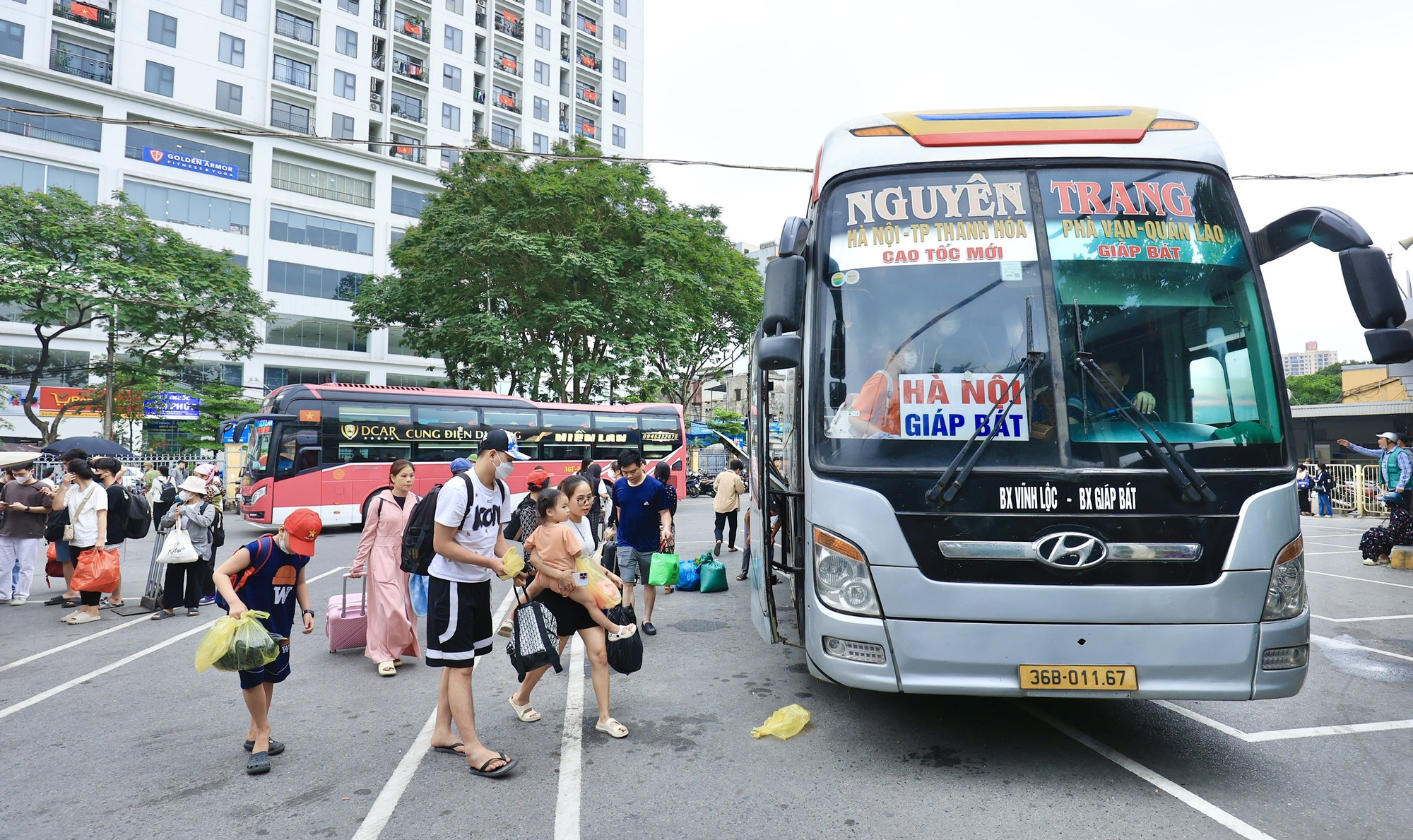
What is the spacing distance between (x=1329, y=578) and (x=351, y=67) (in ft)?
150

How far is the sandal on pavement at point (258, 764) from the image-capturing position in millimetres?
3846

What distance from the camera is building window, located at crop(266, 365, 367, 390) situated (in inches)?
1411

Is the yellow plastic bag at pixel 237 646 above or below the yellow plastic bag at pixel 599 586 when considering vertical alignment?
below

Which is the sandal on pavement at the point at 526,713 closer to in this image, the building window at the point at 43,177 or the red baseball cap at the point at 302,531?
the red baseball cap at the point at 302,531

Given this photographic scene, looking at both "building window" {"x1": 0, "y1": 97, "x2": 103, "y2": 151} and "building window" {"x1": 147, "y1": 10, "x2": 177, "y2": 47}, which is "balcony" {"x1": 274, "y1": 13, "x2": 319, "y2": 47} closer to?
"building window" {"x1": 147, "y1": 10, "x2": 177, "y2": 47}

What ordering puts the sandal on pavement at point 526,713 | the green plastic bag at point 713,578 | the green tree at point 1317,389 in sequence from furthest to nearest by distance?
the green tree at point 1317,389, the green plastic bag at point 713,578, the sandal on pavement at point 526,713

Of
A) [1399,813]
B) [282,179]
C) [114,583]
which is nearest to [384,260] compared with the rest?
[282,179]

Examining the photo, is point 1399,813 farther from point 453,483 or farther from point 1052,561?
point 453,483

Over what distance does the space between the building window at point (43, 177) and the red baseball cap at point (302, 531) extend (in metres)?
35.3

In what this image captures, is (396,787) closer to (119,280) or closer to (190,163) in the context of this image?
(119,280)

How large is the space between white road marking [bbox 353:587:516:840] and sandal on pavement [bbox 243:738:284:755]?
2.22ft

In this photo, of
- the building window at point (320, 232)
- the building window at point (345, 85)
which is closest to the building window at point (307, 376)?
the building window at point (320, 232)

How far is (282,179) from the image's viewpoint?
36.7 metres

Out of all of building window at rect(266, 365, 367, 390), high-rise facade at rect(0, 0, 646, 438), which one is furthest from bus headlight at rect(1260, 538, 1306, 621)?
building window at rect(266, 365, 367, 390)
